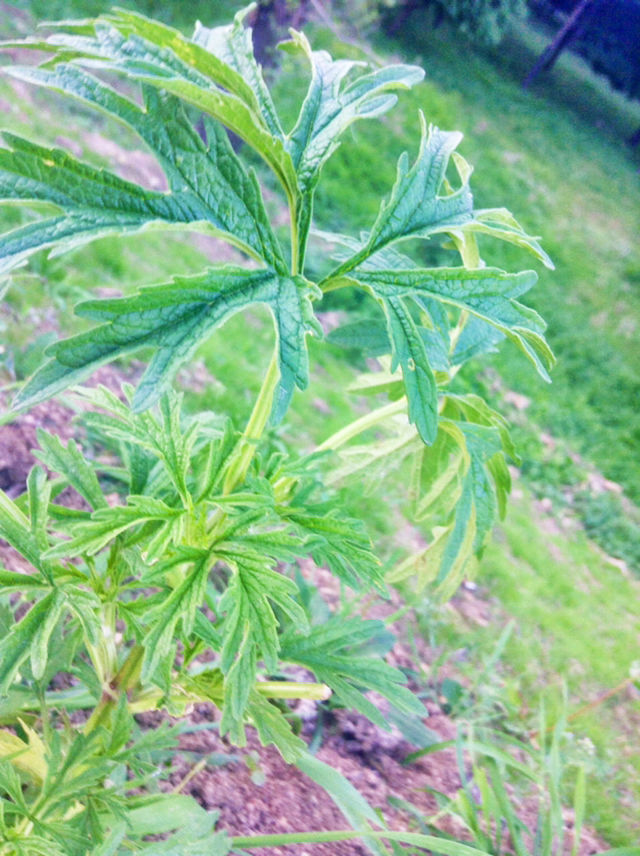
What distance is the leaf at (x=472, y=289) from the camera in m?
0.91

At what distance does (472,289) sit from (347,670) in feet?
2.07

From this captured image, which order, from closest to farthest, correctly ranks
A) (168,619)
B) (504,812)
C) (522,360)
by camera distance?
(168,619)
(504,812)
(522,360)

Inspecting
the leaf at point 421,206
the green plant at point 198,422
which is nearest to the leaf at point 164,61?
the green plant at point 198,422

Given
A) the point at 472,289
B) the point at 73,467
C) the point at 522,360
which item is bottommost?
the point at 522,360

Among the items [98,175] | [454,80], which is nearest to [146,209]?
[98,175]

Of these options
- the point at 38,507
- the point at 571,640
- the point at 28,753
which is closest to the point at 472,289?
the point at 38,507

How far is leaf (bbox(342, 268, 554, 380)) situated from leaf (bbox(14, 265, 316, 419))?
13 cm

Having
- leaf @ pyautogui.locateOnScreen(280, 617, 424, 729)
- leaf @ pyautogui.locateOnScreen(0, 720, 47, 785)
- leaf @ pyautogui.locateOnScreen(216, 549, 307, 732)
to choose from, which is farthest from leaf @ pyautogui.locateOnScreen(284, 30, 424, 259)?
leaf @ pyautogui.locateOnScreen(0, 720, 47, 785)

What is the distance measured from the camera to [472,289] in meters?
0.92

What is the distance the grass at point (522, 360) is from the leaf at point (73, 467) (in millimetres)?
277

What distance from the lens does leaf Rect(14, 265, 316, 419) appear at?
2.47 feet

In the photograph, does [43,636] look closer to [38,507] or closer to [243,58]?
[38,507]

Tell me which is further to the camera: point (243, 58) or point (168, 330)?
point (243, 58)

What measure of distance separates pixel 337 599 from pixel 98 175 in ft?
5.13
